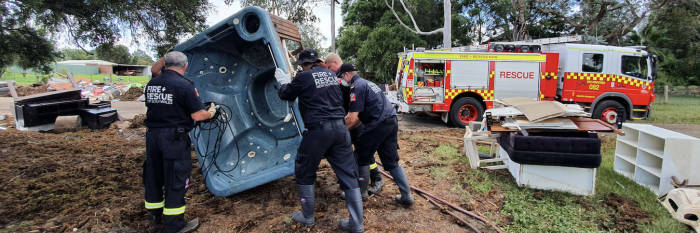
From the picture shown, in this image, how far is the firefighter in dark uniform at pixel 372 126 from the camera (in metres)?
3.47

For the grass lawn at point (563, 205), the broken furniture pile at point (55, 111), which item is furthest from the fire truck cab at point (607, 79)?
the broken furniture pile at point (55, 111)

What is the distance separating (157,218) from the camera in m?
3.26

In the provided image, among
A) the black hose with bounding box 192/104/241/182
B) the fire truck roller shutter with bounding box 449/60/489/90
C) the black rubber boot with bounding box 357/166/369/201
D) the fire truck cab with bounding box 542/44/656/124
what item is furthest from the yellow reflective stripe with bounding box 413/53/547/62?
the black hose with bounding box 192/104/241/182

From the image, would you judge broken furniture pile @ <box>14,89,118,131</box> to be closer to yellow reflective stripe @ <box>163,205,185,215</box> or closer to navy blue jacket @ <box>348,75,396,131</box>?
yellow reflective stripe @ <box>163,205,185,215</box>

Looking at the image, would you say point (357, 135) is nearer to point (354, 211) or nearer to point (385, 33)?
point (354, 211)

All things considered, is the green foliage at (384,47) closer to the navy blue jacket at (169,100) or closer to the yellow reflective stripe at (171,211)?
the navy blue jacket at (169,100)

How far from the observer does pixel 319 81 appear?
306 centimetres

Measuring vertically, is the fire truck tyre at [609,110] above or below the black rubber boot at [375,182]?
above

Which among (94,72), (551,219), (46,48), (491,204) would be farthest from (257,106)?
(94,72)

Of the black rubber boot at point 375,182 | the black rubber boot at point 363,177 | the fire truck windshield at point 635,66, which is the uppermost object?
the fire truck windshield at point 635,66

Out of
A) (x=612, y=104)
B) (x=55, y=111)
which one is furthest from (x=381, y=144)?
(x=55, y=111)

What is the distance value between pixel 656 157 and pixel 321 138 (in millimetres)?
4040

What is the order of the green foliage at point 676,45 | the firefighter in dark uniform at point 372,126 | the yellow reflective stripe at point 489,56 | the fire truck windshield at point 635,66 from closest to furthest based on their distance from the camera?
the firefighter in dark uniform at point 372,126 < the yellow reflective stripe at point 489,56 < the fire truck windshield at point 635,66 < the green foliage at point 676,45

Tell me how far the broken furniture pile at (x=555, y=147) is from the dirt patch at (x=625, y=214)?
9.0 inches
